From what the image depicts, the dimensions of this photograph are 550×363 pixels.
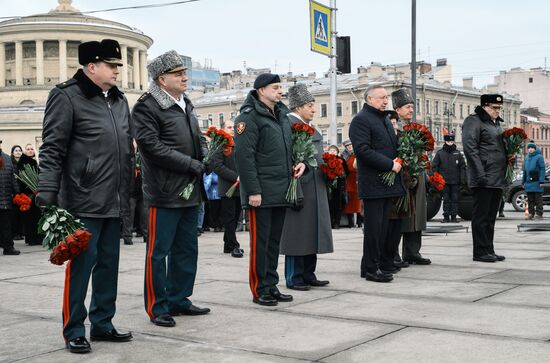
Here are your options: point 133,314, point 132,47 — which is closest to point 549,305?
point 133,314

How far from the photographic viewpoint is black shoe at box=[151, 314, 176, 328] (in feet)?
20.7

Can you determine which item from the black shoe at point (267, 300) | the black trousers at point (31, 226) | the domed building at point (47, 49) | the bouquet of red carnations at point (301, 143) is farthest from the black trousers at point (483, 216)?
the domed building at point (47, 49)

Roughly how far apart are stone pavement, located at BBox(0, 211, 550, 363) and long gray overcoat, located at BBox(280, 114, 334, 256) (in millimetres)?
439

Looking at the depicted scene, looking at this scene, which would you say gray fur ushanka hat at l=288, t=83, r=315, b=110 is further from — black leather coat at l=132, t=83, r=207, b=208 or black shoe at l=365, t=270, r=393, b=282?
black shoe at l=365, t=270, r=393, b=282

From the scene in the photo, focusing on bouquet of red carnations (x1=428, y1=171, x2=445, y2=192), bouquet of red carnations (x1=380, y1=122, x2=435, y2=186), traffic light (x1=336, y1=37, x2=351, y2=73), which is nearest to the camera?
bouquet of red carnations (x1=380, y1=122, x2=435, y2=186)

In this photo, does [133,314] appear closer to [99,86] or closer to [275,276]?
[275,276]

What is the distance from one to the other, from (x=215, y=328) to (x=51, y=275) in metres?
4.36

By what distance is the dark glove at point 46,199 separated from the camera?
17.8 feet

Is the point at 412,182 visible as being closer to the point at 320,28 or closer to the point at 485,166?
the point at 485,166

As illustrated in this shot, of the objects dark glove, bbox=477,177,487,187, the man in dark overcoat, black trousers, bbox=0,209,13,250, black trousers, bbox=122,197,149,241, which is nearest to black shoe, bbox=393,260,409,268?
the man in dark overcoat

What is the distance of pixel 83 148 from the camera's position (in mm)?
5680

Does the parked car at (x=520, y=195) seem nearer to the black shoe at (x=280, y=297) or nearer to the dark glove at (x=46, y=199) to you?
the black shoe at (x=280, y=297)

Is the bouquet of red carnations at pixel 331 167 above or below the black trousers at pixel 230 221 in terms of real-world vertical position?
above

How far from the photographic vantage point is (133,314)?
693cm
